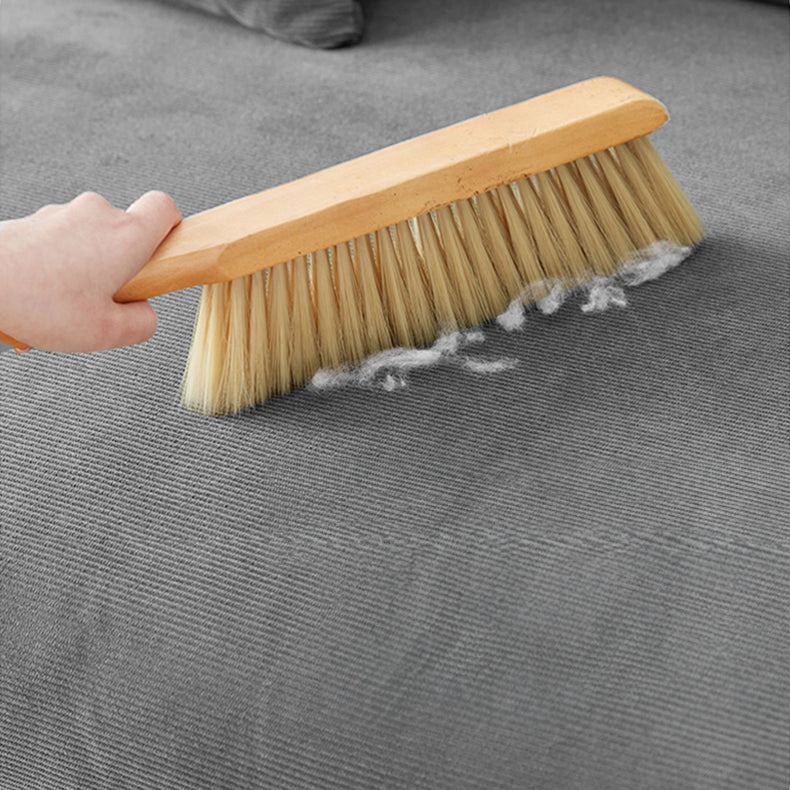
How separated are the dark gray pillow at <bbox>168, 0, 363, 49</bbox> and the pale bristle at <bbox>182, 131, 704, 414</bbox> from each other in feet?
1.48

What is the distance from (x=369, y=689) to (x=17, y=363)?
0.42 m

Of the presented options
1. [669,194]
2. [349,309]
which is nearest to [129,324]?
[349,309]

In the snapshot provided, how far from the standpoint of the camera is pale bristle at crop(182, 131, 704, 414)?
709 millimetres

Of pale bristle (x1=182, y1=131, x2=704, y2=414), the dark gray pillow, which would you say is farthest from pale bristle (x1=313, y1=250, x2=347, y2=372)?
the dark gray pillow

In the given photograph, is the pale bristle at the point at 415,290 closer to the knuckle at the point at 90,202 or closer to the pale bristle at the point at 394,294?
the pale bristle at the point at 394,294

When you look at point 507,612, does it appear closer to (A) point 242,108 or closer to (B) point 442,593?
(B) point 442,593

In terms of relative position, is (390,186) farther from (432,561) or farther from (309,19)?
(309,19)

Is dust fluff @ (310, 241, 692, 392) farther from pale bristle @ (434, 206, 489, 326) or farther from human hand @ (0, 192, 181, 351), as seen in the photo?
human hand @ (0, 192, 181, 351)

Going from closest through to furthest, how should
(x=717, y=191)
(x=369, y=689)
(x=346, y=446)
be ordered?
1. (x=369, y=689)
2. (x=346, y=446)
3. (x=717, y=191)

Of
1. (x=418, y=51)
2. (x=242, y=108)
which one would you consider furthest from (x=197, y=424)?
(x=418, y=51)

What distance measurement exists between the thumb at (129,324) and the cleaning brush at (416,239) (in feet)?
0.04

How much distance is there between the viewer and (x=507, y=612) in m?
0.56

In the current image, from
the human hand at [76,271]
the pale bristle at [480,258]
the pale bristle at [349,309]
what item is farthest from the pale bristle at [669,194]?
the human hand at [76,271]

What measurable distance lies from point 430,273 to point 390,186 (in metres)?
0.08
